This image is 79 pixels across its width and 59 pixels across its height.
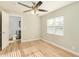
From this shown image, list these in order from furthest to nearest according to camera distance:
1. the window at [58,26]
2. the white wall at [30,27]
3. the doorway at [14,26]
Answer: the doorway at [14,26]
the white wall at [30,27]
the window at [58,26]

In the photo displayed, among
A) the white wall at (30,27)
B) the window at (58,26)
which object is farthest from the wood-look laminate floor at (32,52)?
the white wall at (30,27)

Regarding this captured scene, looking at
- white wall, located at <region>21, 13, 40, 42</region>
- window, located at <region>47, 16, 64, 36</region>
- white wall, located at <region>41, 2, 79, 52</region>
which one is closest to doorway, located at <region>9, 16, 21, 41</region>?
white wall, located at <region>21, 13, 40, 42</region>

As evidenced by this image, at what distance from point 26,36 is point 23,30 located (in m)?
0.56

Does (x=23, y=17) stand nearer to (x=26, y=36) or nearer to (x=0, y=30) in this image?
(x=26, y=36)

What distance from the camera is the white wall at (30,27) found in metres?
6.00

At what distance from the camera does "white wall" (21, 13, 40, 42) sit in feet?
19.7

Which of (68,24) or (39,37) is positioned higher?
(68,24)

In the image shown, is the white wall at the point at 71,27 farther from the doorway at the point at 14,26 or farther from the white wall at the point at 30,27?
the doorway at the point at 14,26

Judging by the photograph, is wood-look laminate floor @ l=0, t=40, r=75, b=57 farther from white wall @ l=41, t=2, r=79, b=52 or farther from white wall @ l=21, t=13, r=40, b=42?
white wall @ l=21, t=13, r=40, b=42

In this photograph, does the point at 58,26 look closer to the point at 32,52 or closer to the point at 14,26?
the point at 32,52

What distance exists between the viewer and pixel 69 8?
12.1 feet

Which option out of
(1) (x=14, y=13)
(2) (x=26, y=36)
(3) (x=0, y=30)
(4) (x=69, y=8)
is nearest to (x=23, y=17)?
(1) (x=14, y=13)

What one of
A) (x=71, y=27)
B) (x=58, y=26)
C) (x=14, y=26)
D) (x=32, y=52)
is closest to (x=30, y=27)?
(x=14, y=26)

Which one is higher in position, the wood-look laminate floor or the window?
the window
